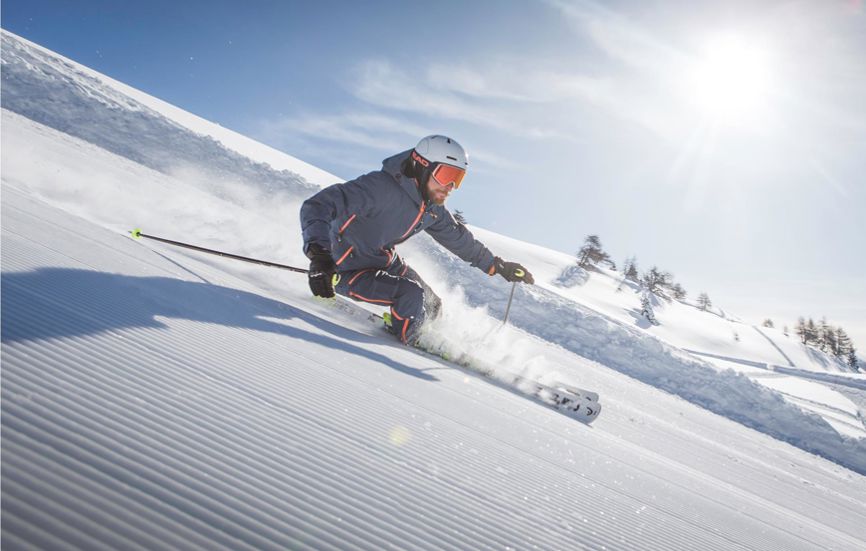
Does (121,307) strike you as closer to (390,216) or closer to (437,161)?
(390,216)

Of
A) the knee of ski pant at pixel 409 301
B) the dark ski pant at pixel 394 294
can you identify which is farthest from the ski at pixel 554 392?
the knee of ski pant at pixel 409 301

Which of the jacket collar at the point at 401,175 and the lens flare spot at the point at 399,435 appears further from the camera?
the jacket collar at the point at 401,175

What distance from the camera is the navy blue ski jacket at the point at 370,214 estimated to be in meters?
4.94

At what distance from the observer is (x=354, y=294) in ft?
18.4

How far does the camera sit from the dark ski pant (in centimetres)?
533

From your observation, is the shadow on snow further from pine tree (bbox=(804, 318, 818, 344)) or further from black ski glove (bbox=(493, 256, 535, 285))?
pine tree (bbox=(804, 318, 818, 344))

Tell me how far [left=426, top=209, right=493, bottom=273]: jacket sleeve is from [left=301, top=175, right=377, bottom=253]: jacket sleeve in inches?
56.2

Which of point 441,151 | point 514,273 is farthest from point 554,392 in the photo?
point 441,151

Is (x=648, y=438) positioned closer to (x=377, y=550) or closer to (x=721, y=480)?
(x=721, y=480)

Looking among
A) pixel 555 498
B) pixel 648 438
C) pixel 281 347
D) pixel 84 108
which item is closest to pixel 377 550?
pixel 555 498

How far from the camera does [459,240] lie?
6676 millimetres

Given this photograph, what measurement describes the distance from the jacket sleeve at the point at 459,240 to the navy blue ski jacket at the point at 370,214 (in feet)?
1.45

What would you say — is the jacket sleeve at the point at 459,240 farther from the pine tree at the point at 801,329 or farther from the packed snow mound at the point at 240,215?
the pine tree at the point at 801,329

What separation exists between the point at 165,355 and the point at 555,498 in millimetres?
1847
